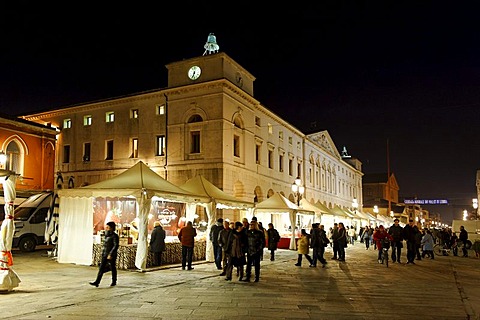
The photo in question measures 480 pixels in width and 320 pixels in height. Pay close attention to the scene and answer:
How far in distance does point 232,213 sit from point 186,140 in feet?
20.2

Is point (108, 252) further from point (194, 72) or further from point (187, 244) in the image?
point (194, 72)

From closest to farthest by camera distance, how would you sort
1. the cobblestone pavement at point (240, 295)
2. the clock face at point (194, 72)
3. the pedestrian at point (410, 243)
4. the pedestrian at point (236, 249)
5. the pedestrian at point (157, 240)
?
1. the cobblestone pavement at point (240, 295)
2. the pedestrian at point (236, 249)
3. the pedestrian at point (157, 240)
4. the pedestrian at point (410, 243)
5. the clock face at point (194, 72)

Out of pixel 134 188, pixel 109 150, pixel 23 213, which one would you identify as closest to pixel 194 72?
pixel 109 150

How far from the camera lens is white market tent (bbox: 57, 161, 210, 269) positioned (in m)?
16.1

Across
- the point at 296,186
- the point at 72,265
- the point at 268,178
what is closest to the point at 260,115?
the point at 268,178

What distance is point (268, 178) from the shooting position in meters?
41.7

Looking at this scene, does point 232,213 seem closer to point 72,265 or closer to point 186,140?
point 186,140

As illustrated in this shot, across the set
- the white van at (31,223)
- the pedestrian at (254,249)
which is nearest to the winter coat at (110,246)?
the pedestrian at (254,249)

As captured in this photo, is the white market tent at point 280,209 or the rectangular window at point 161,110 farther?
the rectangular window at point 161,110

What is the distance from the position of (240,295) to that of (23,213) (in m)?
16.7

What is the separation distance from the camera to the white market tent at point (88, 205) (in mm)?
16094

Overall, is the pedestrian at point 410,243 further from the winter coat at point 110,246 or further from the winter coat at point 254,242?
the winter coat at point 110,246

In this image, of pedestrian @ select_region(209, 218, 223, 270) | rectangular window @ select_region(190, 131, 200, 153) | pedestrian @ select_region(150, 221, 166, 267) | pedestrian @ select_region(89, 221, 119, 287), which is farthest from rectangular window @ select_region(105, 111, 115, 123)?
pedestrian @ select_region(89, 221, 119, 287)

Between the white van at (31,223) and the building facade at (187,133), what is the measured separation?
454 inches
